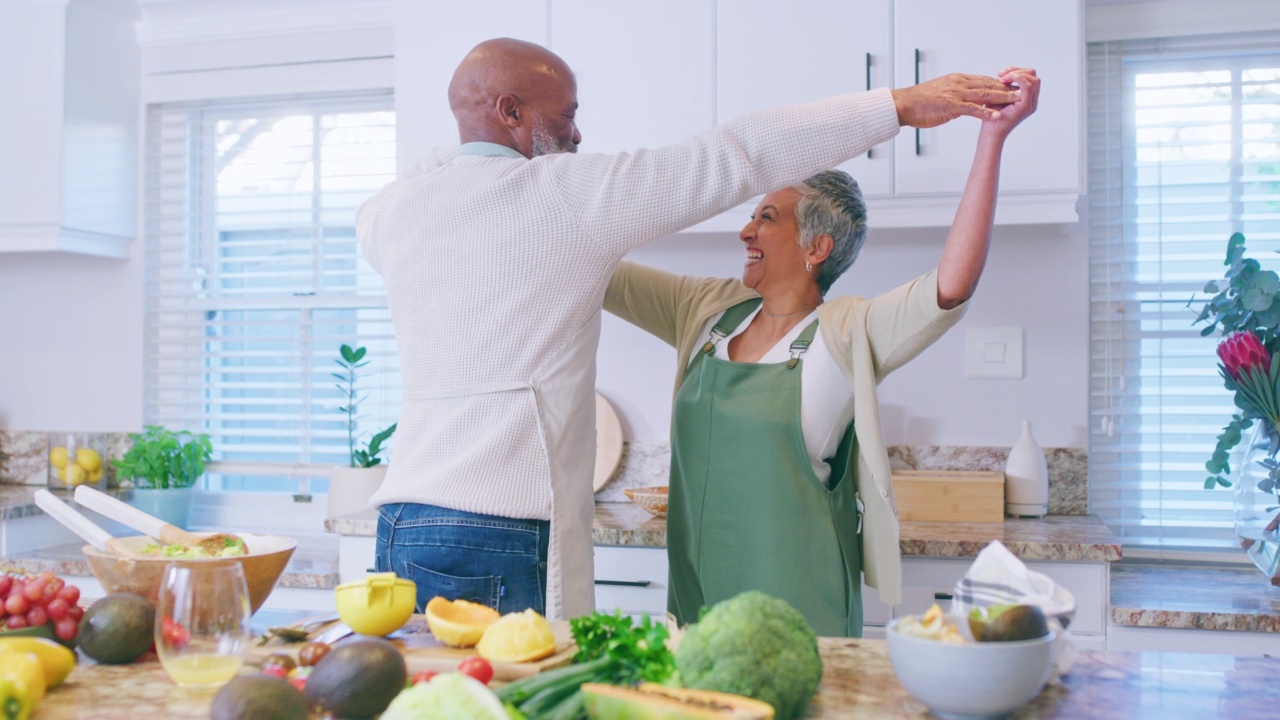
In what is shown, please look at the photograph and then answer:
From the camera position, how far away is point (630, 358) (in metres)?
3.05

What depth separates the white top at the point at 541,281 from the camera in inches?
→ 62.6

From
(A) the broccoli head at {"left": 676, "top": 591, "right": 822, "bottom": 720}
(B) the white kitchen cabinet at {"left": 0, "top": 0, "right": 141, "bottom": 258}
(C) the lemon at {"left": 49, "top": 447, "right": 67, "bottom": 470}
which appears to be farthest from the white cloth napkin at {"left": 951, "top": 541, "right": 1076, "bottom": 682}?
(C) the lemon at {"left": 49, "top": 447, "right": 67, "bottom": 470}

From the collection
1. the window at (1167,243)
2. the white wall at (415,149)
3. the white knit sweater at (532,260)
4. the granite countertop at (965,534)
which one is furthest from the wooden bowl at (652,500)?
the window at (1167,243)

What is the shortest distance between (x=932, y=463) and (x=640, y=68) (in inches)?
49.5

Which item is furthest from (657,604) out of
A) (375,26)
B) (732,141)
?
(375,26)

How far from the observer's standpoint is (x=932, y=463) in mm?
2840

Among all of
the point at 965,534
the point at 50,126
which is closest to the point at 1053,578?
the point at 965,534

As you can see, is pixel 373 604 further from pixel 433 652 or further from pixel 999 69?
pixel 999 69

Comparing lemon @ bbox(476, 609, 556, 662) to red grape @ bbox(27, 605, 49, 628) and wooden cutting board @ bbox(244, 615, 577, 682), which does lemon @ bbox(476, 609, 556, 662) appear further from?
red grape @ bbox(27, 605, 49, 628)

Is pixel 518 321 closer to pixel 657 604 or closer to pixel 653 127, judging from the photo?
pixel 657 604

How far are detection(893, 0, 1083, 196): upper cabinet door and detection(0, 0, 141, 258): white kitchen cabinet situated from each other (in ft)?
Result: 7.89

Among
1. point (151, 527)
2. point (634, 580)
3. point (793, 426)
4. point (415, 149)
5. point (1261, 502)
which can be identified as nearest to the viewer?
point (151, 527)

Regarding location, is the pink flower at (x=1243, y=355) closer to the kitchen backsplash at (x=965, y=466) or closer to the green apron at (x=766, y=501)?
the kitchen backsplash at (x=965, y=466)

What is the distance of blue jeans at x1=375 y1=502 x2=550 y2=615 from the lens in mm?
1601
